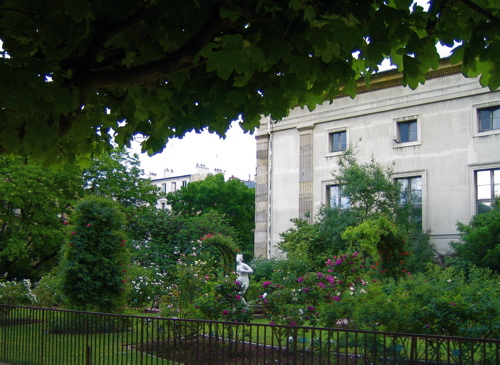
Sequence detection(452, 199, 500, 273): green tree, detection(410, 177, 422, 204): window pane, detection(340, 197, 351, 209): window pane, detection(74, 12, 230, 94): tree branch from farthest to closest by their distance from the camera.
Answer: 1. detection(340, 197, 351, 209): window pane
2. detection(410, 177, 422, 204): window pane
3. detection(452, 199, 500, 273): green tree
4. detection(74, 12, 230, 94): tree branch

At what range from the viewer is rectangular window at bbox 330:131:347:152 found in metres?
31.0

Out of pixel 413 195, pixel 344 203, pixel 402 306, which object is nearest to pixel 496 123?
pixel 413 195

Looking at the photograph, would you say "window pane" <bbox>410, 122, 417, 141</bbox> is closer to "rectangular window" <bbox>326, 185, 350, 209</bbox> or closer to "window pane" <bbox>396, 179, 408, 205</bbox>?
"window pane" <bbox>396, 179, 408, 205</bbox>

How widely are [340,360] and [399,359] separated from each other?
72 cm

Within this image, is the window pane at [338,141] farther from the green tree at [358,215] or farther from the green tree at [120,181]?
the green tree at [120,181]

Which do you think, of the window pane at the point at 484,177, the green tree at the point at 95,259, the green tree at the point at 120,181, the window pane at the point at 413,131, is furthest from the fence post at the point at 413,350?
the green tree at the point at 120,181

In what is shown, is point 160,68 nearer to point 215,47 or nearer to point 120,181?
point 215,47

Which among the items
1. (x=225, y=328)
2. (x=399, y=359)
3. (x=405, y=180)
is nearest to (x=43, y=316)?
(x=225, y=328)

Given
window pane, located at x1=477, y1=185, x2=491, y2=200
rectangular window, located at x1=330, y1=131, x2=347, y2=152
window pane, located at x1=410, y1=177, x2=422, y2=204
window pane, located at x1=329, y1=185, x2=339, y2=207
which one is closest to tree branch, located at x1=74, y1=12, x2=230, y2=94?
window pane, located at x1=477, y1=185, x2=491, y2=200

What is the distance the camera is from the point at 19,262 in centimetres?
3638

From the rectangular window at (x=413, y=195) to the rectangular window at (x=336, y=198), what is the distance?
2.66 meters

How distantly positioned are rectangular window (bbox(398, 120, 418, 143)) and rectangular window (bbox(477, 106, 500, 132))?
3.20 m

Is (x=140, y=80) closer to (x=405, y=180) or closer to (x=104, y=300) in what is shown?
(x=104, y=300)

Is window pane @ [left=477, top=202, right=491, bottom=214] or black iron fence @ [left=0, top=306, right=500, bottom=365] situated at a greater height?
window pane @ [left=477, top=202, right=491, bottom=214]
